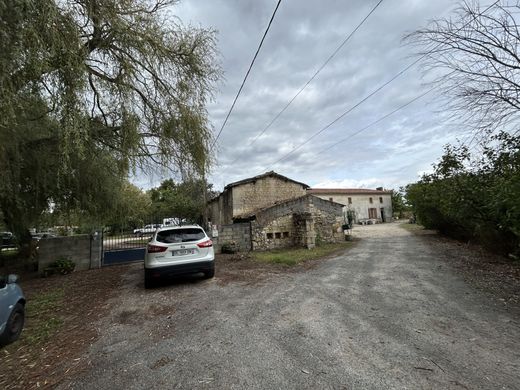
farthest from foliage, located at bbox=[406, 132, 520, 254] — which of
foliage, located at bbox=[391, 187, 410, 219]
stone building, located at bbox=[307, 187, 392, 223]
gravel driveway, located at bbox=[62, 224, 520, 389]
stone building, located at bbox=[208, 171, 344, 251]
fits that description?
foliage, located at bbox=[391, 187, 410, 219]

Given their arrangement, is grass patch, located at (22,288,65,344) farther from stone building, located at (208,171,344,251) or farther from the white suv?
stone building, located at (208,171,344,251)

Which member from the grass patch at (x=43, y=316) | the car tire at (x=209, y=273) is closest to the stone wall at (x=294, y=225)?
the car tire at (x=209, y=273)

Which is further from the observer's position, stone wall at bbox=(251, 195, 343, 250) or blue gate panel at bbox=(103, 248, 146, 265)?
stone wall at bbox=(251, 195, 343, 250)

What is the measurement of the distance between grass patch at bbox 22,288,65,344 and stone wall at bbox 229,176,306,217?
13.4m

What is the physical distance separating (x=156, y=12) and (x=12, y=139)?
4080mm

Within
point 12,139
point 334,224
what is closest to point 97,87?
point 12,139

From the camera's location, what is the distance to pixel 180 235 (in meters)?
7.19

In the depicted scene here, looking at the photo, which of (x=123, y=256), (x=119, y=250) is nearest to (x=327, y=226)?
(x=123, y=256)

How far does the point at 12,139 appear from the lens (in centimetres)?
568

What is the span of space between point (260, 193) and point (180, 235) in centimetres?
1438

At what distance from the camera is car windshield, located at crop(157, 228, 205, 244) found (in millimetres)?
7035

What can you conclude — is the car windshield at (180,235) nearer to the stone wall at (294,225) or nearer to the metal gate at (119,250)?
the metal gate at (119,250)

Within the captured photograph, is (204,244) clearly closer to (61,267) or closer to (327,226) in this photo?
(61,267)

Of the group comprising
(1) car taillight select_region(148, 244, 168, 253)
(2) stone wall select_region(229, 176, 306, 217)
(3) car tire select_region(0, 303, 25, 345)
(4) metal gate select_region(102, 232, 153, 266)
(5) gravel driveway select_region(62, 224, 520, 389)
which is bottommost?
Result: (5) gravel driveway select_region(62, 224, 520, 389)
